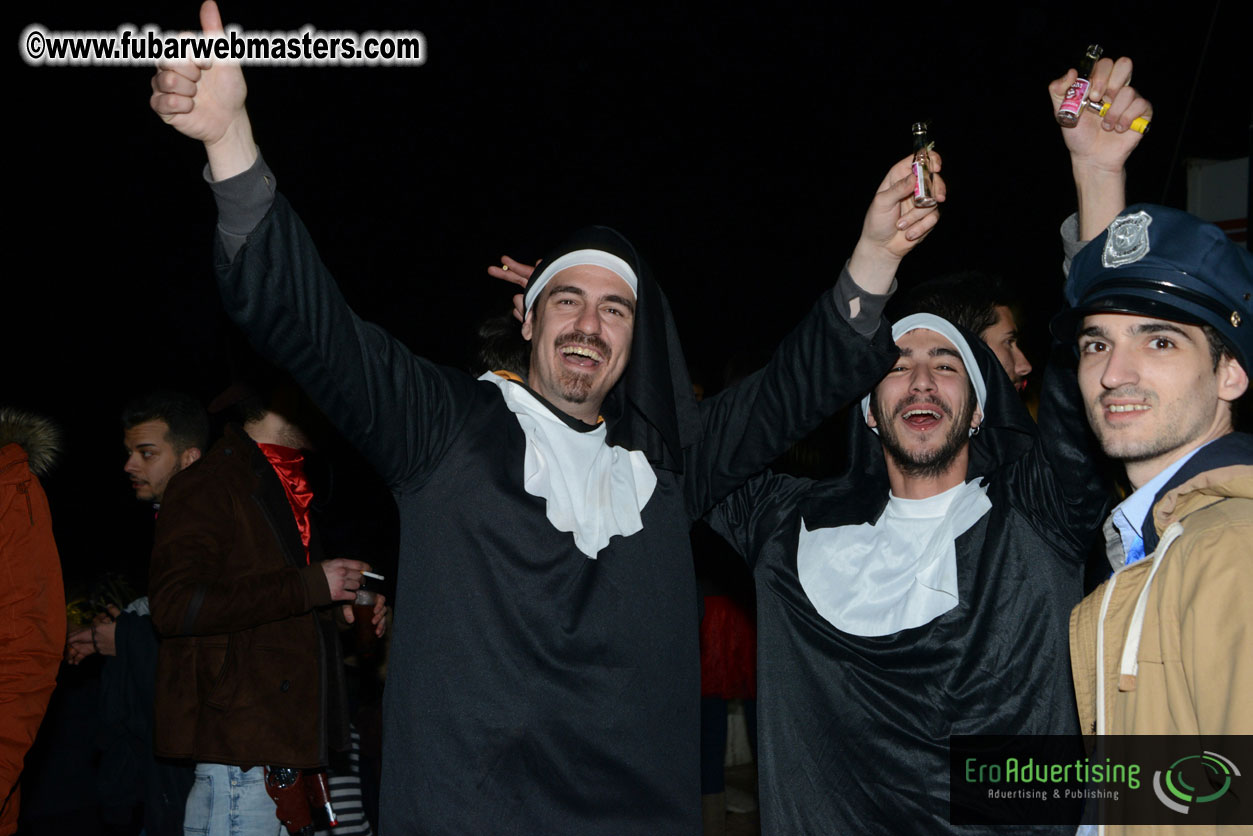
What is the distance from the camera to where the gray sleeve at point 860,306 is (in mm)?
2727

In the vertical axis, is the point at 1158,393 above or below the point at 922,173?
below

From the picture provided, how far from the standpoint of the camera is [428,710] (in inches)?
97.4

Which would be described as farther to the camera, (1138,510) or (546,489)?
(546,489)

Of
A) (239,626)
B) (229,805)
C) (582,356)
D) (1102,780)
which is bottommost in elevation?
(229,805)

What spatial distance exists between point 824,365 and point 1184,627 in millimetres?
1259

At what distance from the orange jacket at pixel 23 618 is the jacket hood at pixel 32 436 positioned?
28cm

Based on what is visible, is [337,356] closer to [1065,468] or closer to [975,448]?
[1065,468]

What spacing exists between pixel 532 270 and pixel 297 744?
5.57 feet

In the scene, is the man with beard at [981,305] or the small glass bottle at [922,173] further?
the man with beard at [981,305]

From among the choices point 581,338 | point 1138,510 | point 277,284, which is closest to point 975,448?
point 1138,510

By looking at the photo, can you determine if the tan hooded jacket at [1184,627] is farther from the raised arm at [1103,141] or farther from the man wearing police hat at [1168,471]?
the raised arm at [1103,141]

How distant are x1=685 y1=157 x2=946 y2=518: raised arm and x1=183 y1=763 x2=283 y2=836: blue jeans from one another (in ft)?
5.55

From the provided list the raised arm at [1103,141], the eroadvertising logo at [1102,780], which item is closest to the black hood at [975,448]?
the raised arm at [1103,141]

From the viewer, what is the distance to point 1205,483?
1.78 meters
